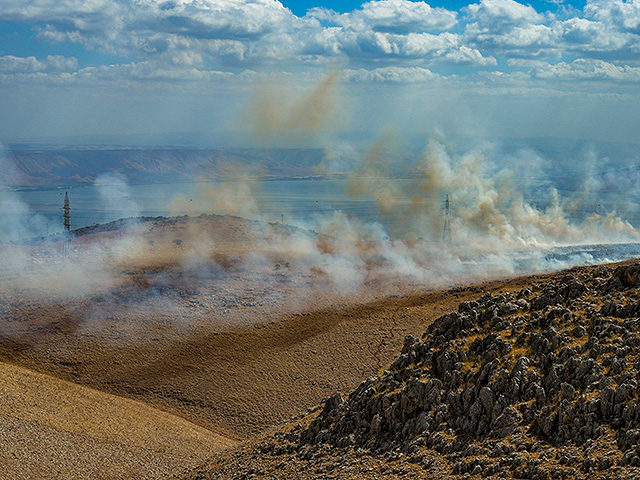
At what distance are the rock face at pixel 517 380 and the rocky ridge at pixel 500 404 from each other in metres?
0.04

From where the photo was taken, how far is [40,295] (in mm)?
61156

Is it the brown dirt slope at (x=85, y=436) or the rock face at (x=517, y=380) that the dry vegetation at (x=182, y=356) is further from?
the rock face at (x=517, y=380)

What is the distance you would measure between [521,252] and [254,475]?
72.1 meters

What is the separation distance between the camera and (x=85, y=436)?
3538cm

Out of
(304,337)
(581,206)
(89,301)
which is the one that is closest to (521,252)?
(304,337)

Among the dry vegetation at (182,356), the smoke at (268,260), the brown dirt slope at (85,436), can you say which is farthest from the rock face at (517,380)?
the smoke at (268,260)

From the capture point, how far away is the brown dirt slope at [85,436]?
3225 centimetres

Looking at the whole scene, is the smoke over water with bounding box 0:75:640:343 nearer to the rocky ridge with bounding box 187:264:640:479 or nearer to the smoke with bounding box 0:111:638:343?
the smoke with bounding box 0:111:638:343

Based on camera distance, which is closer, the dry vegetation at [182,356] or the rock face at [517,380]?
the rock face at [517,380]

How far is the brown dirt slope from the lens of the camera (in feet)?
106

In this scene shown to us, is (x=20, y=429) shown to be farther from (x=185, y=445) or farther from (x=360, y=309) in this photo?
(x=360, y=309)

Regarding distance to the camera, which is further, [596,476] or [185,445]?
[185,445]

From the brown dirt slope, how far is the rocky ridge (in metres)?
6.81

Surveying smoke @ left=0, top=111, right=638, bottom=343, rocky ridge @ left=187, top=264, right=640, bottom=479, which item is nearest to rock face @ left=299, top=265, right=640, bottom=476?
rocky ridge @ left=187, top=264, right=640, bottom=479
